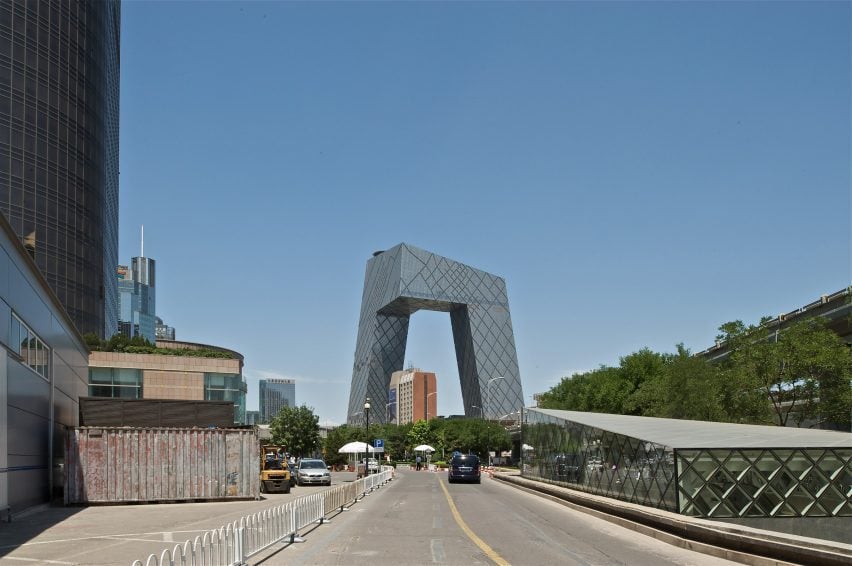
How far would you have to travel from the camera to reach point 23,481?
2866 centimetres

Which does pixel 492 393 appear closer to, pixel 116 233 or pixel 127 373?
pixel 116 233

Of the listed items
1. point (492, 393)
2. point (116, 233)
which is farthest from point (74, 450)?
point (492, 393)

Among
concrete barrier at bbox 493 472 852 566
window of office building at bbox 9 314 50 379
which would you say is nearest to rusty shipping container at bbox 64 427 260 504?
window of office building at bbox 9 314 50 379

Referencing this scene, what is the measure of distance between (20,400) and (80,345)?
64.5 ft

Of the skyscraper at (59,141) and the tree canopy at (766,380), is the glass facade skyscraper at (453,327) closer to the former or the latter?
the skyscraper at (59,141)

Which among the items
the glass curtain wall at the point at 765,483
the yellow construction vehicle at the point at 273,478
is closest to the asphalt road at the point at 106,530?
the yellow construction vehicle at the point at 273,478

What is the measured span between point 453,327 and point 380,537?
514 feet

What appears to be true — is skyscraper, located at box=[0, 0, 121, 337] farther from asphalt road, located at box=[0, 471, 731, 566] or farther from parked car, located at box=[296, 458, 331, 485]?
asphalt road, located at box=[0, 471, 731, 566]

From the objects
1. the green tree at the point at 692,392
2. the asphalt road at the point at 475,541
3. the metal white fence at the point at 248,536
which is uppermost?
the green tree at the point at 692,392

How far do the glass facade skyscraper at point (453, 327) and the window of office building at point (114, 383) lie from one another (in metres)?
86.6

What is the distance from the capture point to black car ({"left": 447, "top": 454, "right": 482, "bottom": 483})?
58719 mm

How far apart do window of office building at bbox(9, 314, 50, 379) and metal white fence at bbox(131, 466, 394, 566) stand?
1138cm

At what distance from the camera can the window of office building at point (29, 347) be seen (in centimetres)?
2778

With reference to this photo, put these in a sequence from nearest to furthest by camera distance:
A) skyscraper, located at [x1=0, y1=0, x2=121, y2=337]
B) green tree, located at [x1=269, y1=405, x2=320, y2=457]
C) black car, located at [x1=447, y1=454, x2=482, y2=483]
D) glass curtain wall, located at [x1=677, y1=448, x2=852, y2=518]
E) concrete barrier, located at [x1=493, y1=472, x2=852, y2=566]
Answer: concrete barrier, located at [x1=493, y1=472, x2=852, y2=566] → glass curtain wall, located at [x1=677, y1=448, x2=852, y2=518] → black car, located at [x1=447, y1=454, x2=482, y2=483] → skyscraper, located at [x1=0, y1=0, x2=121, y2=337] → green tree, located at [x1=269, y1=405, x2=320, y2=457]
